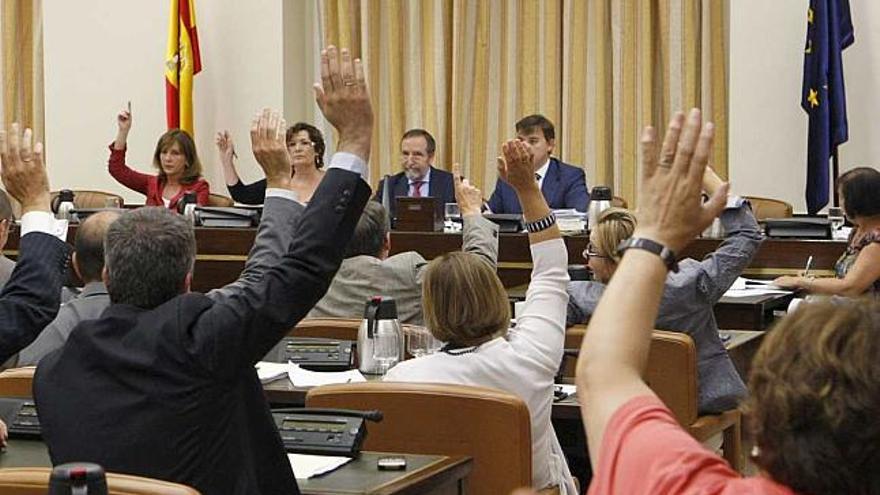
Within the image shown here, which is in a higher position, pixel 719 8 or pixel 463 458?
pixel 719 8

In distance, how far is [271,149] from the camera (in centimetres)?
290

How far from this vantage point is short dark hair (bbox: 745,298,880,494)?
1344mm

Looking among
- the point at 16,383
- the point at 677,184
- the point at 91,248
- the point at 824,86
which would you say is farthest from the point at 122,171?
the point at 677,184

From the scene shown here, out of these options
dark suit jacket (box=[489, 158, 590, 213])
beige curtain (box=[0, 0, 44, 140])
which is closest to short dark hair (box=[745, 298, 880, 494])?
dark suit jacket (box=[489, 158, 590, 213])

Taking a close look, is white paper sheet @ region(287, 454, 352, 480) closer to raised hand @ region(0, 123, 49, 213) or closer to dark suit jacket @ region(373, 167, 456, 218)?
raised hand @ region(0, 123, 49, 213)

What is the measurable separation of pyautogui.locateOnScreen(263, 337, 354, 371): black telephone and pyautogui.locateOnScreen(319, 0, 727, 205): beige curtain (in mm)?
5399

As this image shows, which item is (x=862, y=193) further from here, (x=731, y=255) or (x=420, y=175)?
(x=420, y=175)

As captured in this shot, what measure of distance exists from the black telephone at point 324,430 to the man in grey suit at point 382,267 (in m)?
1.90

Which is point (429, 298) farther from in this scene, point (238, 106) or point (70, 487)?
point (238, 106)

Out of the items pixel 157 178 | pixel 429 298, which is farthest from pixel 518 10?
pixel 429 298

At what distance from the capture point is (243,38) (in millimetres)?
10250

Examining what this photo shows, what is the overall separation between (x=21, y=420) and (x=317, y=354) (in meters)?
1.30

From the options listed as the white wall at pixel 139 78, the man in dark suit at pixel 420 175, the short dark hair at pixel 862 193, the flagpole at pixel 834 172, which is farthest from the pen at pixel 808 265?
the white wall at pixel 139 78

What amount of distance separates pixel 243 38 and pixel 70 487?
340 inches
